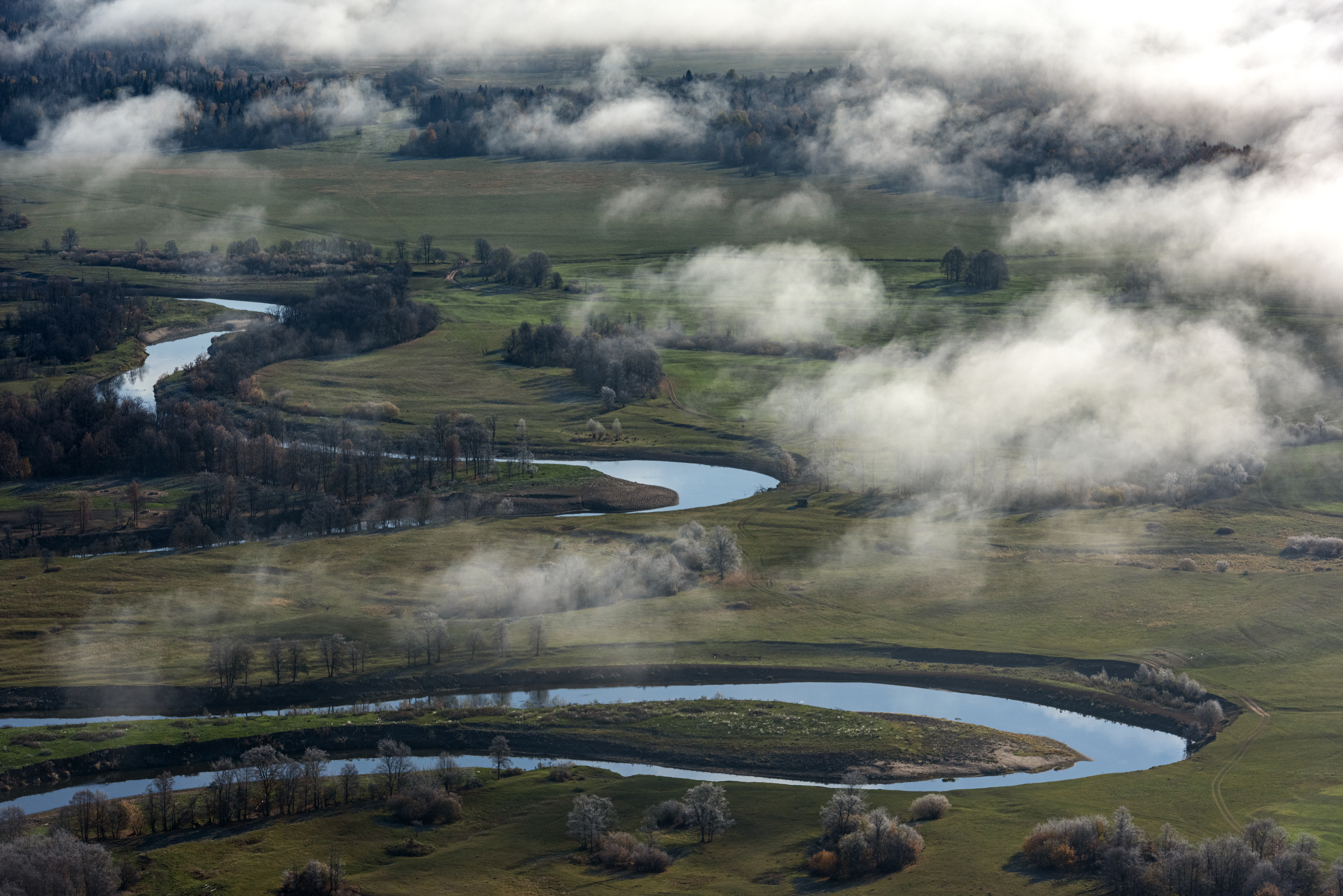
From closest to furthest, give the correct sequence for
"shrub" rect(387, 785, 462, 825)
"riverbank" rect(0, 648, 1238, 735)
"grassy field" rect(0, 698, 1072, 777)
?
"shrub" rect(387, 785, 462, 825)
"grassy field" rect(0, 698, 1072, 777)
"riverbank" rect(0, 648, 1238, 735)

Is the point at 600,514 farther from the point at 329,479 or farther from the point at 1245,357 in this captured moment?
the point at 1245,357

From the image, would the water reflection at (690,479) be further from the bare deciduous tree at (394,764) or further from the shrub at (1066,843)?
the shrub at (1066,843)

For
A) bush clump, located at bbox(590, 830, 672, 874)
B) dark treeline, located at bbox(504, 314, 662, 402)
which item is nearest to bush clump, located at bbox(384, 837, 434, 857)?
bush clump, located at bbox(590, 830, 672, 874)

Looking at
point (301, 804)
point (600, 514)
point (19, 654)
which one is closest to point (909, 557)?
point (600, 514)

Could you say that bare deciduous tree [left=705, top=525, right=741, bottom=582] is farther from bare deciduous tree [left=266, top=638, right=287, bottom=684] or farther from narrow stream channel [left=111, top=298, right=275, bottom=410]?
narrow stream channel [left=111, top=298, right=275, bottom=410]

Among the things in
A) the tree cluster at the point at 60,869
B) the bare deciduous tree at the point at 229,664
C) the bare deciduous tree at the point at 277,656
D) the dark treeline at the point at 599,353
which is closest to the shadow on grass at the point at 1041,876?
the tree cluster at the point at 60,869
